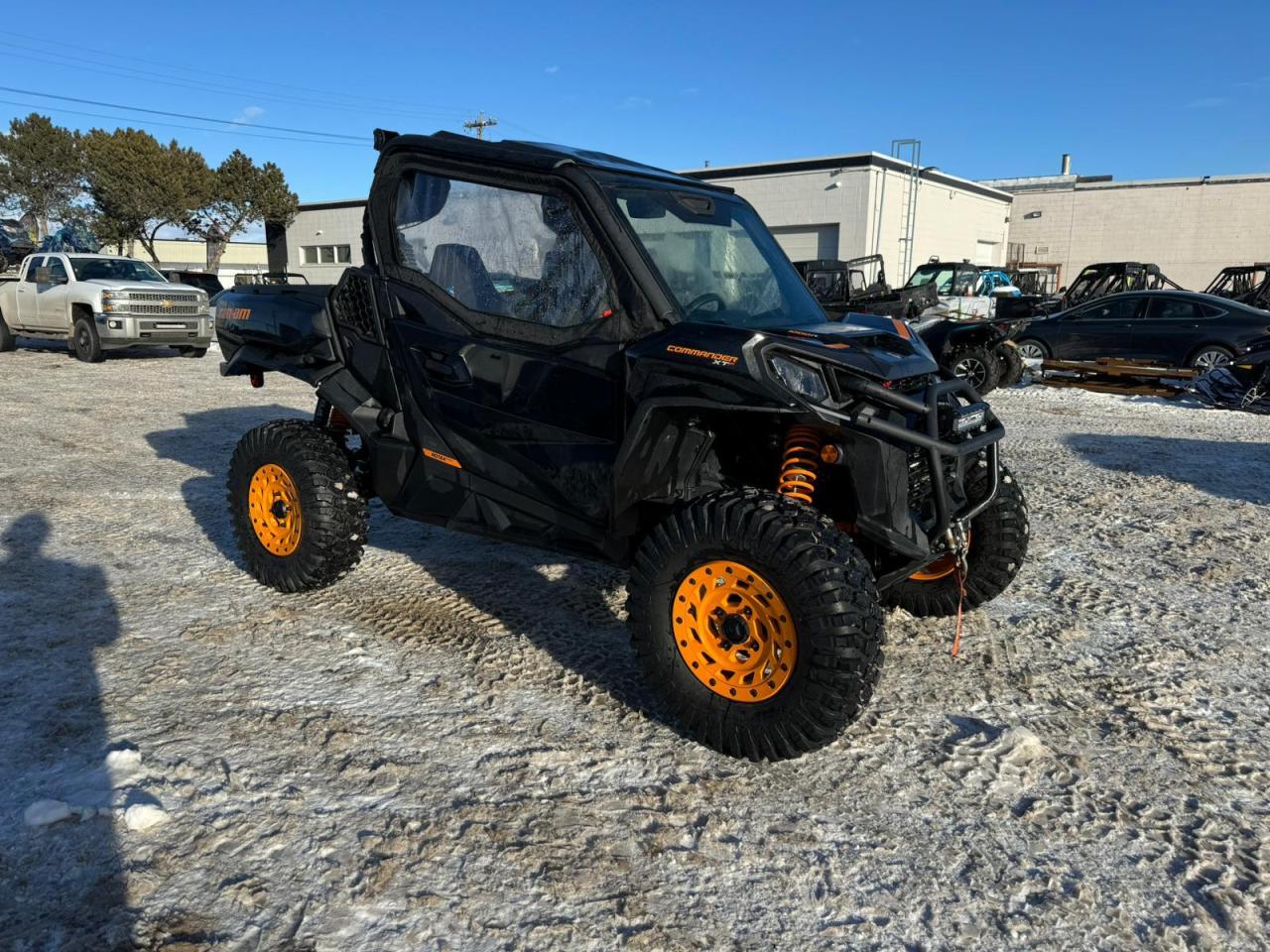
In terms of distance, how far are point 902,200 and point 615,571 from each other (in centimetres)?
3619

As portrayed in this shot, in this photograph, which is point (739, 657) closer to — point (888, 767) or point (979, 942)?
point (888, 767)

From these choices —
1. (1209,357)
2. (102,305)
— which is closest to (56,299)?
(102,305)

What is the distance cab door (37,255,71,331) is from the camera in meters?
15.2

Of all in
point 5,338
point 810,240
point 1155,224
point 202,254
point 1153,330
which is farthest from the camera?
point 202,254

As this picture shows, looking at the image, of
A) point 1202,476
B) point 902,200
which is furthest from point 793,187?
point 1202,476

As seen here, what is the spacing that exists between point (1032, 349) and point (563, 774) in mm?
14202

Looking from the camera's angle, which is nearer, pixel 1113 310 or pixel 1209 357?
pixel 1209 357

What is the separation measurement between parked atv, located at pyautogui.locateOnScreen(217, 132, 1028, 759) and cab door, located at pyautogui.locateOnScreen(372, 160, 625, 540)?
12mm

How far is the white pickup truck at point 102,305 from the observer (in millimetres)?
14719

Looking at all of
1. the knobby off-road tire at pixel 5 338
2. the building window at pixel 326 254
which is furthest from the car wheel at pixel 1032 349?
the building window at pixel 326 254

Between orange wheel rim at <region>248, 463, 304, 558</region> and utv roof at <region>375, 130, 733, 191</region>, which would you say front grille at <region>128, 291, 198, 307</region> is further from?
utv roof at <region>375, 130, 733, 191</region>

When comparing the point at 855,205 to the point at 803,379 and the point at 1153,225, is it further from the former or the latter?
the point at 803,379

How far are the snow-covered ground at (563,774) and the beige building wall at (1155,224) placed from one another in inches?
1867

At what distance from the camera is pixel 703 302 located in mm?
3451
